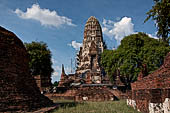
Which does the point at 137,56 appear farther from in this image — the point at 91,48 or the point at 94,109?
the point at 91,48

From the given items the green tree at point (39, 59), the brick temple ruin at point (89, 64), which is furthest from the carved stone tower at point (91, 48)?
the green tree at point (39, 59)

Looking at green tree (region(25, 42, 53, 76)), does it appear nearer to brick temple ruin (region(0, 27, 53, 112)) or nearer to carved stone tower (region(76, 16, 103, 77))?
carved stone tower (region(76, 16, 103, 77))

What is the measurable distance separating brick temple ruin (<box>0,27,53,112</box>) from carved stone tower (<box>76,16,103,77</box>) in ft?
114

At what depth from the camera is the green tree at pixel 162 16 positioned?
7.31 meters

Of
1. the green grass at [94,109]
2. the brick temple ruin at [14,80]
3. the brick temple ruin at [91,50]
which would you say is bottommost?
the green grass at [94,109]

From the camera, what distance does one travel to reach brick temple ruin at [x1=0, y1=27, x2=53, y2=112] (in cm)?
796

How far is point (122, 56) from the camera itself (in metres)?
25.3

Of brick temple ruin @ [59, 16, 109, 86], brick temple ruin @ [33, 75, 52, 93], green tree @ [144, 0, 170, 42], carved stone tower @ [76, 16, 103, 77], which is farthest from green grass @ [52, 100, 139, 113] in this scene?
carved stone tower @ [76, 16, 103, 77]

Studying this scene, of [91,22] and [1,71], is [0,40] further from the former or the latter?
[91,22]

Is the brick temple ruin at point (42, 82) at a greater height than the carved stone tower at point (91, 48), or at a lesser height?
lesser

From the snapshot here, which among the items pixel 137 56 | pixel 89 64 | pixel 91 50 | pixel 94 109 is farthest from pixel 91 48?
pixel 94 109

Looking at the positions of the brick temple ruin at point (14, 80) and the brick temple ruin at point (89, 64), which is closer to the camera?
the brick temple ruin at point (14, 80)

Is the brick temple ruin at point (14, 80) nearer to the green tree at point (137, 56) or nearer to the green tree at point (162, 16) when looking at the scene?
the green tree at point (162, 16)

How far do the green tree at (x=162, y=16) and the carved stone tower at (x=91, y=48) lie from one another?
35943 mm
